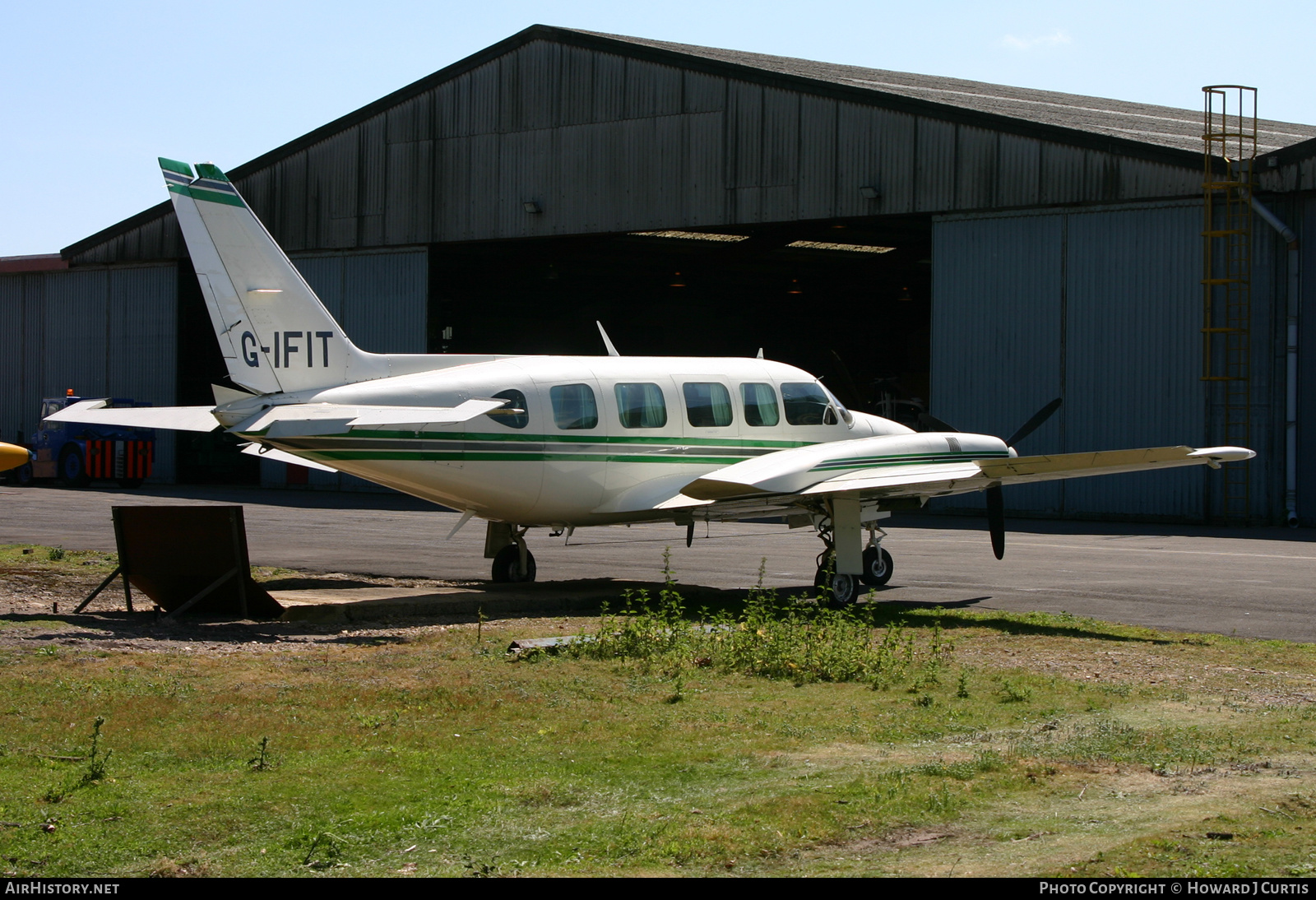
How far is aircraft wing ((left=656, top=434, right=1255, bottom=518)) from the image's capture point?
51.2 ft

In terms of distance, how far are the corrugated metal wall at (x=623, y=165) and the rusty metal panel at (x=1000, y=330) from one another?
1049mm

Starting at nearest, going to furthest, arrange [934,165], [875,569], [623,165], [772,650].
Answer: [772,650], [875,569], [934,165], [623,165]

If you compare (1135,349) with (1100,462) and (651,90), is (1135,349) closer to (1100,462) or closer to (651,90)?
(651,90)

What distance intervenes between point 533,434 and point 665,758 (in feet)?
27.6

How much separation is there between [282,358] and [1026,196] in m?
23.8

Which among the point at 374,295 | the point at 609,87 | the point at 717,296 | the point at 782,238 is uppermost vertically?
the point at 609,87

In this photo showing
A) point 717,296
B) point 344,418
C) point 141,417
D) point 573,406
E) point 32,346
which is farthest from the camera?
point 717,296

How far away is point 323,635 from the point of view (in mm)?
13555

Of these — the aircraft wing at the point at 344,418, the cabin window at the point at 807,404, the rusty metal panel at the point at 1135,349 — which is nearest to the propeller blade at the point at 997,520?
the cabin window at the point at 807,404

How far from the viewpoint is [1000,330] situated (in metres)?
35.2

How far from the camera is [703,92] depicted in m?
38.4

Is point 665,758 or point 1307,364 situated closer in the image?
point 665,758

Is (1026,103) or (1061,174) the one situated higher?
(1026,103)

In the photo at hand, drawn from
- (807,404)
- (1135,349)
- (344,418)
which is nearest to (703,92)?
(1135,349)
